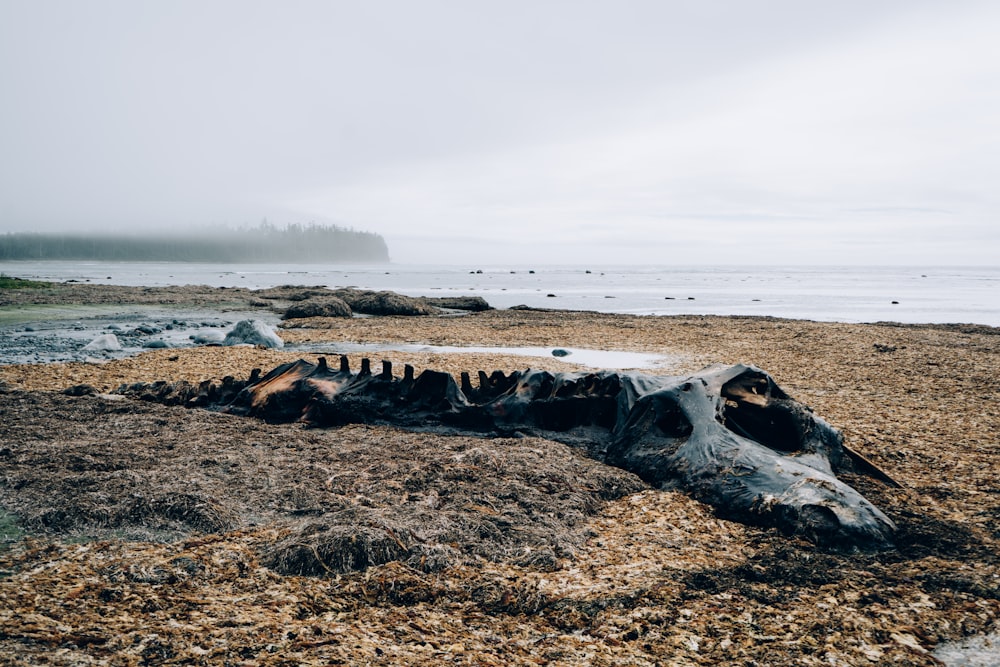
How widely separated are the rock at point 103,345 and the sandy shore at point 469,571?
24.9ft

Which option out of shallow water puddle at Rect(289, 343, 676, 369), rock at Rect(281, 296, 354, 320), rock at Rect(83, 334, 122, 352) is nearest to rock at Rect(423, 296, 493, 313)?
rock at Rect(281, 296, 354, 320)

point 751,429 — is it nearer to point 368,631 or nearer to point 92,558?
point 368,631

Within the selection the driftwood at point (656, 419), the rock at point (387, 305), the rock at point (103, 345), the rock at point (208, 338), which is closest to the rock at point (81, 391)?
the driftwood at point (656, 419)

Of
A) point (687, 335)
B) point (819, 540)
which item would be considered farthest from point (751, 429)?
point (687, 335)

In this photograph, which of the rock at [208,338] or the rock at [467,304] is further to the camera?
the rock at [467,304]

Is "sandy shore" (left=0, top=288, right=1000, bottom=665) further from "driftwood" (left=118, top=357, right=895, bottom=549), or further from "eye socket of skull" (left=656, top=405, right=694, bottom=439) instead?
"eye socket of skull" (left=656, top=405, right=694, bottom=439)

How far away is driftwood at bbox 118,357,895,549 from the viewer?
16.1 ft

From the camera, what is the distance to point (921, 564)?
166 inches

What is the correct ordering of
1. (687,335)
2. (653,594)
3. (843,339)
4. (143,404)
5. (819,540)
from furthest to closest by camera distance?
(687,335), (843,339), (143,404), (819,540), (653,594)

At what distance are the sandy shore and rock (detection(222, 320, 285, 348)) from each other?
858 centimetres

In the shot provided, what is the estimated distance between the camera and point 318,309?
26078 millimetres

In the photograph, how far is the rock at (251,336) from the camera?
16.4 meters

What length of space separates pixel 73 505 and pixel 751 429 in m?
5.96

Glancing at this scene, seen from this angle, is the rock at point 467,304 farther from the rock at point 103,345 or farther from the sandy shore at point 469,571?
the sandy shore at point 469,571
